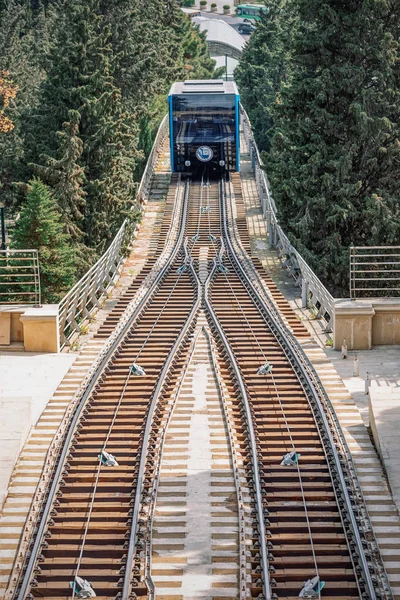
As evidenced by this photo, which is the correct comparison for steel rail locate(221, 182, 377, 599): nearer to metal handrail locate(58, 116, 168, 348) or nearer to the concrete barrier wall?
the concrete barrier wall

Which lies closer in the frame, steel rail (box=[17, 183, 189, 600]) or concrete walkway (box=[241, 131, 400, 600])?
steel rail (box=[17, 183, 189, 600])

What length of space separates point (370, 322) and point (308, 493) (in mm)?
8021

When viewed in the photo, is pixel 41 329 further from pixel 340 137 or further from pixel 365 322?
pixel 340 137

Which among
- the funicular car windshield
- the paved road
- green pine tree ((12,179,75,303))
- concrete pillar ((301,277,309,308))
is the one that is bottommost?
concrete pillar ((301,277,309,308))

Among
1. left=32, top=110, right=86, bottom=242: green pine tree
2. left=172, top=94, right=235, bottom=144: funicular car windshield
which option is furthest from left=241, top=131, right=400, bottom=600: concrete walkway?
left=172, top=94, right=235, bottom=144: funicular car windshield

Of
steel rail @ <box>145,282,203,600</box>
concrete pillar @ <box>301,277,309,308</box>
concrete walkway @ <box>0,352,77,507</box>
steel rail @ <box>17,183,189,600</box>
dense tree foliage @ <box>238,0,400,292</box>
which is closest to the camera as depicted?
steel rail @ <box>145,282,203,600</box>

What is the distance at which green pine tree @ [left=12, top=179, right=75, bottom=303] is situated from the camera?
2797 centimetres

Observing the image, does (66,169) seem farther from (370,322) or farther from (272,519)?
(272,519)

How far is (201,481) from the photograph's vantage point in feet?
53.0

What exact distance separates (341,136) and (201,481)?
19.5 meters

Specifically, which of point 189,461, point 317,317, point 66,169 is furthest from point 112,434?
point 66,169

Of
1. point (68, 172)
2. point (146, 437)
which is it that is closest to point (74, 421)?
point (146, 437)

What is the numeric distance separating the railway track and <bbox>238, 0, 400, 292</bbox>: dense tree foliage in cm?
806

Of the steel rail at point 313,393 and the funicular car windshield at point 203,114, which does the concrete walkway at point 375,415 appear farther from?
the funicular car windshield at point 203,114
